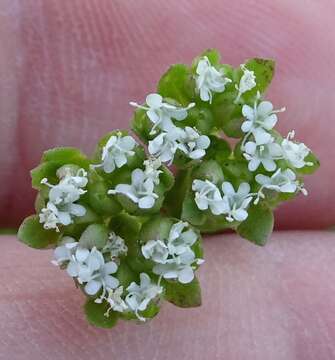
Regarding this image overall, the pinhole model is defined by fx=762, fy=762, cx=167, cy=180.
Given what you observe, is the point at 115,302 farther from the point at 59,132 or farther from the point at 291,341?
the point at 59,132

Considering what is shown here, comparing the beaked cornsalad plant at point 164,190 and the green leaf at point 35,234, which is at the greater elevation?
the beaked cornsalad plant at point 164,190

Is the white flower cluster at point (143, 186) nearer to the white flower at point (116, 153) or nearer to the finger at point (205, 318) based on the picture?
the white flower at point (116, 153)

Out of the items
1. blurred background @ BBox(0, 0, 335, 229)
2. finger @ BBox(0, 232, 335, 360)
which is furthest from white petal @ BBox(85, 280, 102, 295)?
blurred background @ BBox(0, 0, 335, 229)

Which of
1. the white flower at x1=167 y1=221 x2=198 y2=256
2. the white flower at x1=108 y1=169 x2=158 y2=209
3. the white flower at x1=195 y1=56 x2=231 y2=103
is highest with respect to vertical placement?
the white flower at x1=195 y1=56 x2=231 y2=103

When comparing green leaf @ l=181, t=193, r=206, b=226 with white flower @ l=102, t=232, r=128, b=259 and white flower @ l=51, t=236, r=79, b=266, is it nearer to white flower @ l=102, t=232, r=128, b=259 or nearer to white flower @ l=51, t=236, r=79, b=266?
white flower @ l=102, t=232, r=128, b=259

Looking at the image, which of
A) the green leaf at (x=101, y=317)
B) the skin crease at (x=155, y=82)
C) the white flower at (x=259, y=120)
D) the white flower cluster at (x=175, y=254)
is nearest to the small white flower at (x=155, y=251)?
the white flower cluster at (x=175, y=254)

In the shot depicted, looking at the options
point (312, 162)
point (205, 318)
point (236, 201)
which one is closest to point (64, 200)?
point (236, 201)

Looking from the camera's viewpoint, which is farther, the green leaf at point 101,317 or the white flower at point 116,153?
the green leaf at point 101,317

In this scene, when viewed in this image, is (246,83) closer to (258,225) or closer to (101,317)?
(258,225)
